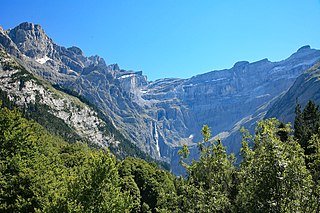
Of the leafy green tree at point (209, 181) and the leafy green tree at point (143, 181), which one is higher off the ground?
the leafy green tree at point (209, 181)

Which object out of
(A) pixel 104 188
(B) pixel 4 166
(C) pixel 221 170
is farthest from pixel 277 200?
(B) pixel 4 166

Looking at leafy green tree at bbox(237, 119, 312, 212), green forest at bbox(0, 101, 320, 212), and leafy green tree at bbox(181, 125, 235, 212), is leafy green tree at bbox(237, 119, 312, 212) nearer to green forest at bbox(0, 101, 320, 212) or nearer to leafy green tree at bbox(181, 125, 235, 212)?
green forest at bbox(0, 101, 320, 212)

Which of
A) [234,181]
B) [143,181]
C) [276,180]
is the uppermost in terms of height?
[276,180]

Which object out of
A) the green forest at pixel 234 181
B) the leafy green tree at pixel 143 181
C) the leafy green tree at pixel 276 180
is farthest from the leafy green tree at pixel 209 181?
the leafy green tree at pixel 143 181

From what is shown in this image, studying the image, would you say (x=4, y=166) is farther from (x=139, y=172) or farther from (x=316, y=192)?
(x=139, y=172)

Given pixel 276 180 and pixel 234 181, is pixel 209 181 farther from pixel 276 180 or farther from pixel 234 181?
pixel 276 180

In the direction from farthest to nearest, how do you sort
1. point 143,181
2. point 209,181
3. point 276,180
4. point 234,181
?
1. point 143,181
2. point 234,181
3. point 209,181
4. point 276,180

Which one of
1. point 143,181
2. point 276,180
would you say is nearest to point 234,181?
point 276,180

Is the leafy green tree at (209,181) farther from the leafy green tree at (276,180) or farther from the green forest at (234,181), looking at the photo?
the leafy green tree at (276,180)

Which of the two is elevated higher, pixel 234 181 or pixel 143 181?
pixel 234 181

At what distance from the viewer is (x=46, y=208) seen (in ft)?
102

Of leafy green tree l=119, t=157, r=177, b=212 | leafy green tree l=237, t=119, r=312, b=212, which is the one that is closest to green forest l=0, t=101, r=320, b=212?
leafy green tree l=237, t=119, r=312, b=212

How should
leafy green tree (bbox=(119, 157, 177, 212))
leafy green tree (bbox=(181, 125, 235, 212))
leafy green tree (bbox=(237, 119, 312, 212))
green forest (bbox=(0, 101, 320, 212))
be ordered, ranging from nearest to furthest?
leafy green tree (bbox=(237, 119, 312, 212)) → green forest (bbox=(0, 101, 320, 212)) → leafy green tree (bbox=(181, 125, 235, 212)) → leafy green tree (bbox=(119, 157, 177, 212))

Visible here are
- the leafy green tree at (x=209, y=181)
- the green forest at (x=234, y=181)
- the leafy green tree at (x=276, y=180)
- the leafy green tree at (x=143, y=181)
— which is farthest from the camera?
the leafy green tree at (x=143, y=181)
